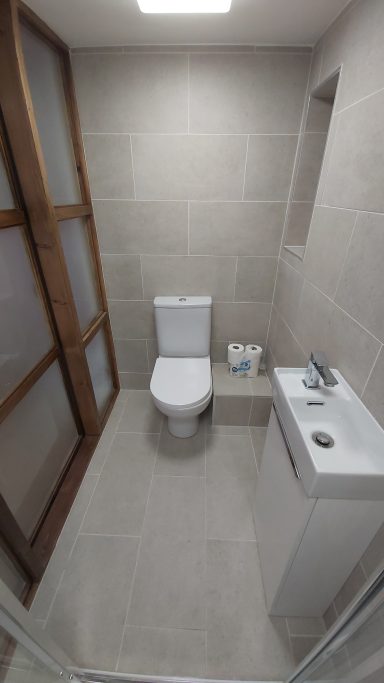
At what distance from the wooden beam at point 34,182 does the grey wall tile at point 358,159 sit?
3.86 feet

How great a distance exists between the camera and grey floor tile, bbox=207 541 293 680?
0.98 meters

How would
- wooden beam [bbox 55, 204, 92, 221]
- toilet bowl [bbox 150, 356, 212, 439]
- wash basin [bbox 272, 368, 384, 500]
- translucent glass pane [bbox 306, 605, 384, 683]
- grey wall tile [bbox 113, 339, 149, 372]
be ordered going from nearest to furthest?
translucent glass pane [bbox 306, 605, 384, 683] < wash basin [bbox 272, 368, 384, 500] < wooden beam [bbox 55, 204, 92, 221] < toilet bowl [bbox 150, 356, 212, 439] < grey wall tile [bbox 113, 339, 149, 372]

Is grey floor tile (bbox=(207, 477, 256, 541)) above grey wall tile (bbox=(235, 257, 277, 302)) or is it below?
below

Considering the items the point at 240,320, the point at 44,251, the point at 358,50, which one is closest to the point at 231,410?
the point at 240,320

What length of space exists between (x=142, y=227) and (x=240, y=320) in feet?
2.90

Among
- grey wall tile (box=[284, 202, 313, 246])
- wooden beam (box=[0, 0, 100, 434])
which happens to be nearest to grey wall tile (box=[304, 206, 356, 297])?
grey wall tile (box=[284, 202, 313, 246])

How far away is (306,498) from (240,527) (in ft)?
2.56

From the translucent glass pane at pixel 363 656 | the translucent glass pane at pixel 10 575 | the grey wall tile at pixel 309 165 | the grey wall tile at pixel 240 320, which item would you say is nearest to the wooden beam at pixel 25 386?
the translucent glass pane at pixel 10 575

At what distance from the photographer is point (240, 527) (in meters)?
1.37

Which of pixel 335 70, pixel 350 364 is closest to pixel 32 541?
pixel 350 364

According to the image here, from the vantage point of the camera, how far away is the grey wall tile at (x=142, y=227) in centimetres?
163

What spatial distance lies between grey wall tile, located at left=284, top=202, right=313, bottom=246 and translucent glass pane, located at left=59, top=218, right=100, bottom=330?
1.21 meters

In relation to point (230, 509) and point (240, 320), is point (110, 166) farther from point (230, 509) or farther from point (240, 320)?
point (230, 509)

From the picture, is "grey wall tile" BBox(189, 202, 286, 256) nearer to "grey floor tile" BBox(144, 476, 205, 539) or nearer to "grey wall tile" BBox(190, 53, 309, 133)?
"grey wall tile" BBox(190, 53, 309, 133)
